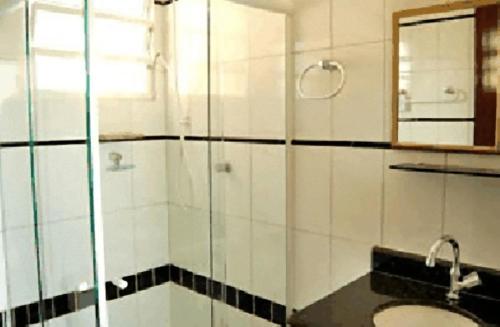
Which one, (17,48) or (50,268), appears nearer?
(17,48)

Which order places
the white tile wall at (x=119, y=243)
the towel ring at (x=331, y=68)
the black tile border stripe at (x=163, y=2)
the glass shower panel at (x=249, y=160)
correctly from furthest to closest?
the black tile border stripe at (x=163, y=2), the white tile wall at (x=119, y=243), the glass shower panel at (x=249, y=160), the towel ring at (x=331, y=68)

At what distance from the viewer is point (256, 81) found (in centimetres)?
202

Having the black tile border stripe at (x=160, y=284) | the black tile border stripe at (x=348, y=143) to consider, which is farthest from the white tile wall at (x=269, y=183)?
the black tile border stripe at (x=160, y=284)

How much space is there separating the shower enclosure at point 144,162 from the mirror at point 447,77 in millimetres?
528

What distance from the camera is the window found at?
1.77 meters

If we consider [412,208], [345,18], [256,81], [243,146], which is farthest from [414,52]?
[243,146]

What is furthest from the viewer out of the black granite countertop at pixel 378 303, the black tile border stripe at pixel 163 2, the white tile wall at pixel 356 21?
the black tile border stripe at pixel 163 2

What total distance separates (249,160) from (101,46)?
3.09 ft

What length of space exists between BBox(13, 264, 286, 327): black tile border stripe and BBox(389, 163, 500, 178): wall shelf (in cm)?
91

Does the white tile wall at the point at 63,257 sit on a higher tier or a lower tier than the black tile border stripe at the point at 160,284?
higher

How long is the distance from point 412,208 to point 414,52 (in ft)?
1.81

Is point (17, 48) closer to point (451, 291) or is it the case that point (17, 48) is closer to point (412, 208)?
point (412, 208)

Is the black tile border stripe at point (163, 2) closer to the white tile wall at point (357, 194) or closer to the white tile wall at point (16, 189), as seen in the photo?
Answer: the white tile wall at point (16, 189)

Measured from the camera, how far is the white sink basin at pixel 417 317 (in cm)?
135
